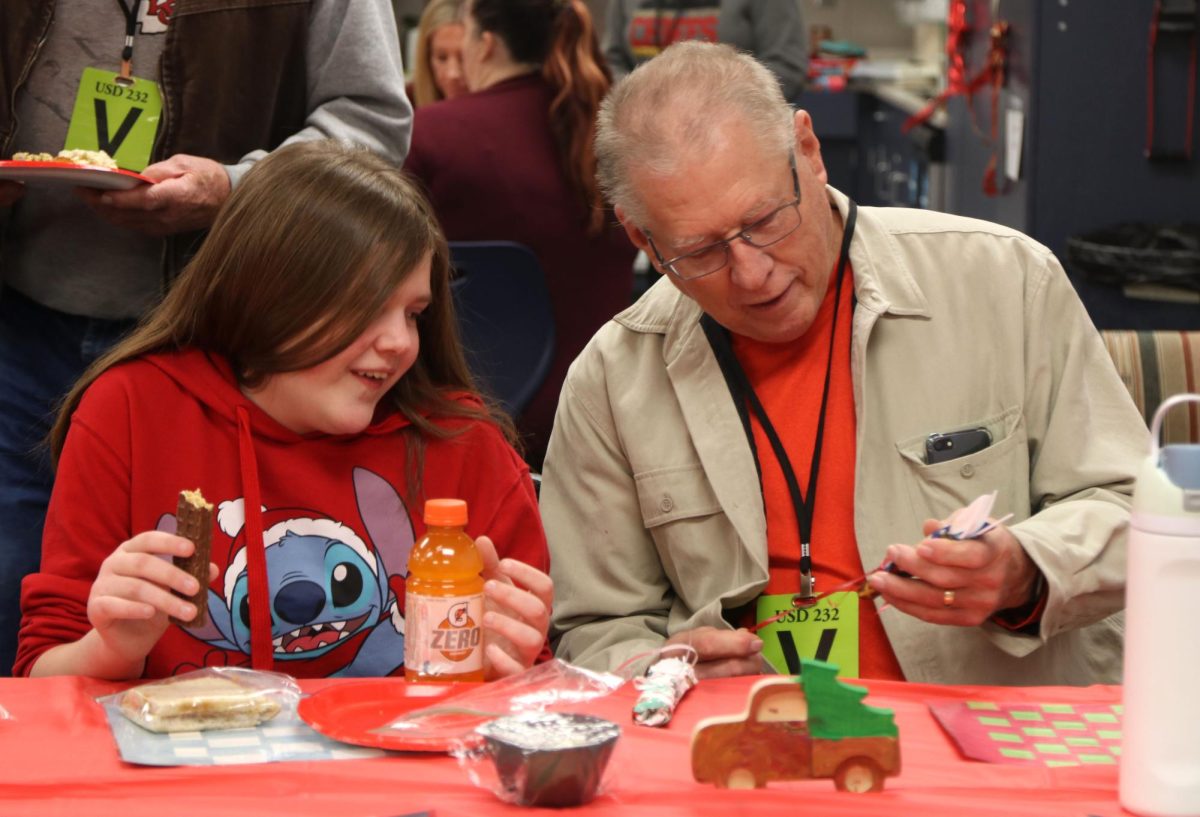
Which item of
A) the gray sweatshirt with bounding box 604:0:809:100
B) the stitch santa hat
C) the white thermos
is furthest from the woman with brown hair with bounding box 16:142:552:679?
the gray sweatshirt with bounding box 604:0:809:100

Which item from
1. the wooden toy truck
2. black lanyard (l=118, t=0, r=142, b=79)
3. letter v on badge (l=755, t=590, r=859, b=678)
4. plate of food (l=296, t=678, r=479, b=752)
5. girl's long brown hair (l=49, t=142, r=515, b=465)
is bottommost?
letter v on badge (l=755, t=590, r=859, b=678)

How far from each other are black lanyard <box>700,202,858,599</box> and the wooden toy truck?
2.10 feet

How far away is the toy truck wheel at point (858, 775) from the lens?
1245 millimetres

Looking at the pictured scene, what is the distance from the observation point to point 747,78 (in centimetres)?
188

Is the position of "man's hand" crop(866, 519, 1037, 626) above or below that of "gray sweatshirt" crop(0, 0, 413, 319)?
Result: below

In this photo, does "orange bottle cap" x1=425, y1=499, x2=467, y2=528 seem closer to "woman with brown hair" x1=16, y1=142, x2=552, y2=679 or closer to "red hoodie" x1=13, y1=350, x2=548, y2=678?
"woman with brown hair" x1=16, y1=142, x2=552, y2=679

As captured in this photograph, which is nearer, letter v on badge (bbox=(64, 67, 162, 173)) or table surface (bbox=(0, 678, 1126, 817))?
table surface (bbox=(0, 678, 1126, 817))

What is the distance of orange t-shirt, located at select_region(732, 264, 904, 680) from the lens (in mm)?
1919

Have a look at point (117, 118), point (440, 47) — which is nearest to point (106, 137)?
point (117, 118)

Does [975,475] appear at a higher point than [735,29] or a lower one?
lower

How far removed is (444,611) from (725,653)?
1.23 feet

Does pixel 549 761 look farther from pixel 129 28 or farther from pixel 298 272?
pixel 129 28

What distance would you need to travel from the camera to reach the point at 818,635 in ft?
6.07

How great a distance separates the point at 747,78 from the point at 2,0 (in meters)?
1.12
